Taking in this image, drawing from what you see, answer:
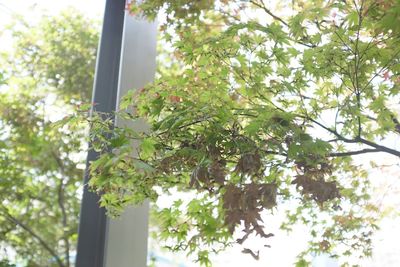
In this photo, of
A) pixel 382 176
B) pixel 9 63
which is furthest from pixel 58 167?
pixel 382 176

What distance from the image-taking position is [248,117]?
1252 mm

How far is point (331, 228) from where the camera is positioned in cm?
185

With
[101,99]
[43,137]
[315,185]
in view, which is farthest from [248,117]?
[43,137]

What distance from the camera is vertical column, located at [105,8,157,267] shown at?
178 cm

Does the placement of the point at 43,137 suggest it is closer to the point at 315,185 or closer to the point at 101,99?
the point at 101,99

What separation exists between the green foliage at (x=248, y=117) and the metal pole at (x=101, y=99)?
18.1 inches

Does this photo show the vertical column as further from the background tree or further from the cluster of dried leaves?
the cluster of dried leaves

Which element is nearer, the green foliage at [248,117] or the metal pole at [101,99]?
the green foliage at [248,117]

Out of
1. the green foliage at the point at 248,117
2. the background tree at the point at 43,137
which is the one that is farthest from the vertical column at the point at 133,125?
the green foliage at the point at 248,117

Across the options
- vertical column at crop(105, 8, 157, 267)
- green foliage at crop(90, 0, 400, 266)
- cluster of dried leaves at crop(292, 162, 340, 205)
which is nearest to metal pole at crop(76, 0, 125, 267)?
vertical column at crop(105, 8, 157, 267)

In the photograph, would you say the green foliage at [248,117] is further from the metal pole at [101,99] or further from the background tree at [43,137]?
the background tree at [43,137]

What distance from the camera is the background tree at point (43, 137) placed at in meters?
1.84

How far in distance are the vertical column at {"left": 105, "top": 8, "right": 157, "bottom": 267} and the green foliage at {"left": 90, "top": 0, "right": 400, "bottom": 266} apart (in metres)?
0.36

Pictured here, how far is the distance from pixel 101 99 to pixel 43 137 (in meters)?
0.32
